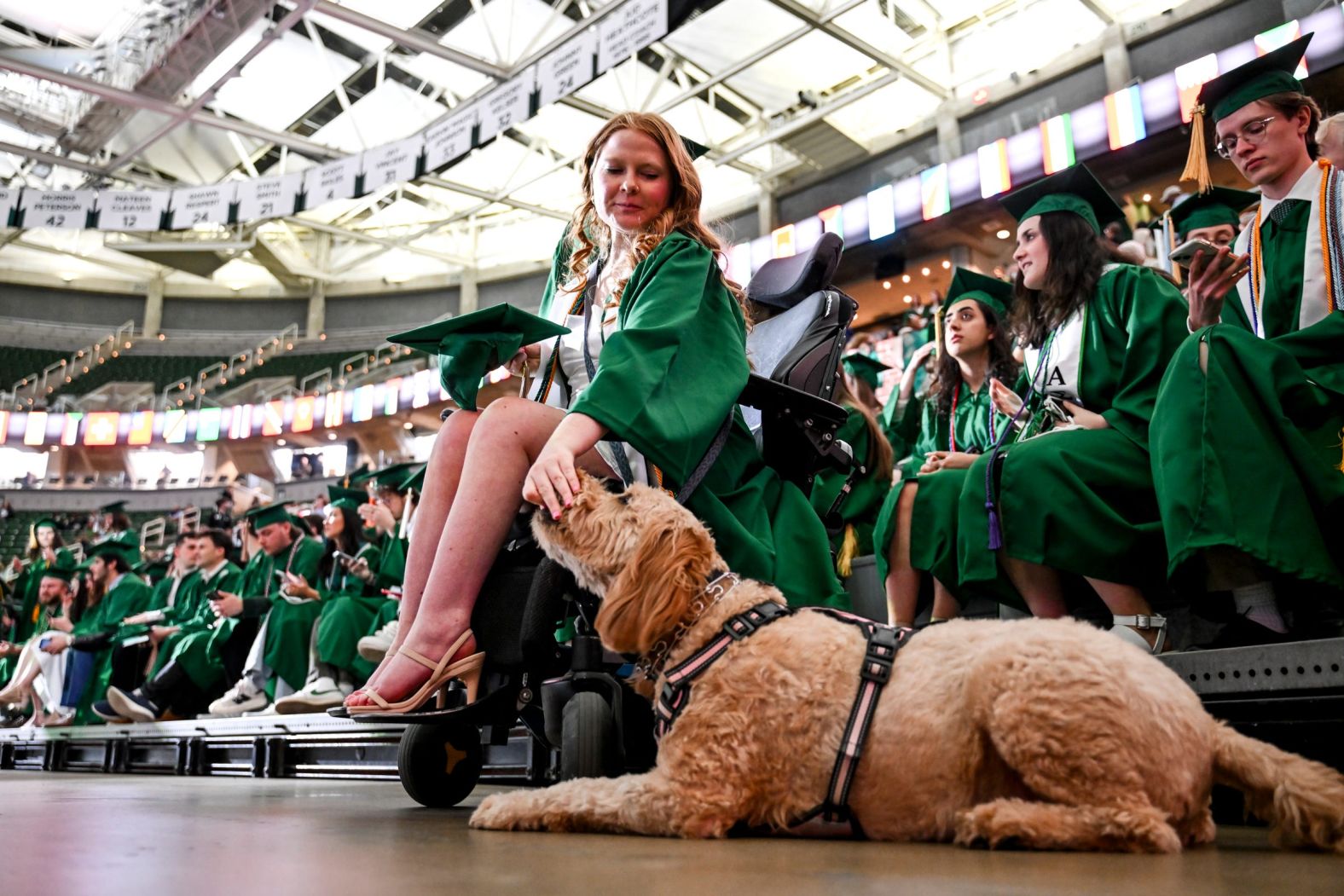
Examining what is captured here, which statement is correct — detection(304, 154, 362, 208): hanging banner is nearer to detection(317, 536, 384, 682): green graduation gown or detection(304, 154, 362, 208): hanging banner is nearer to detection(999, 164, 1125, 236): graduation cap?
detection(317, 536, 384, 682): green graduation gown

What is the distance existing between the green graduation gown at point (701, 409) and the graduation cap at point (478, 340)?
7.8 inches

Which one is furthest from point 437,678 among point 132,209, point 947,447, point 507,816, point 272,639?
point 132,209

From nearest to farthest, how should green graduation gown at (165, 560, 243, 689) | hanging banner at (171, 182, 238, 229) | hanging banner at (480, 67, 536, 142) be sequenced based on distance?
green graduation gown at (165, 560, 243, 689) < hanging banner at (480, 67, 536, 142) < hanging banner at (171, 182, 238, 229)

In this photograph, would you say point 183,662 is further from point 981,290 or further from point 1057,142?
point 1057,142

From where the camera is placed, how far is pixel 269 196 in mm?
12516

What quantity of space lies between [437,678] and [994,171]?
39.5 ft

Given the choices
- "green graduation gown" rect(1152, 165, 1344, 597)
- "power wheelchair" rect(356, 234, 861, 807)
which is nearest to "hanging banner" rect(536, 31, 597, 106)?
"power wheelchair" rect(356, 234, 861, 807)

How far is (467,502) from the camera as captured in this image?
1.85 meters

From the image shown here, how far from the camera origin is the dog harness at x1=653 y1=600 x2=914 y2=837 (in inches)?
56.5

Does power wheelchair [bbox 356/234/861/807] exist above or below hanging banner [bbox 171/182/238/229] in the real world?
below

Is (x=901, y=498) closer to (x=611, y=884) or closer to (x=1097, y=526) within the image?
(x=1097, y=526)

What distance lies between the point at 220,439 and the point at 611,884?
25340mm

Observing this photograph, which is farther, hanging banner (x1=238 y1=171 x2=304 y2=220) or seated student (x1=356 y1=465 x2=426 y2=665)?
hanging banner (x1=238 y1=171 x2=304 y2=220)

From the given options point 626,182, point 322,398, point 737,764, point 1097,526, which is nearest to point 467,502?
point 737,764
